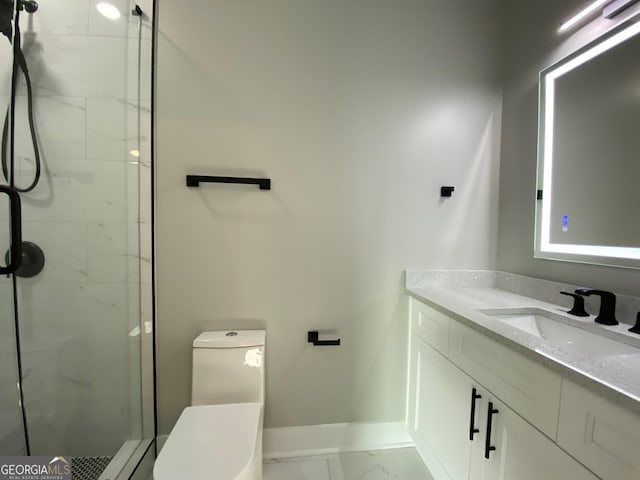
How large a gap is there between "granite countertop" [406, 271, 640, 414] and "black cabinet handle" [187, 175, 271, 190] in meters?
0.97

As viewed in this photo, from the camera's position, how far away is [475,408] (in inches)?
40.3

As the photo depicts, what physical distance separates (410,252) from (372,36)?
1.25 meters

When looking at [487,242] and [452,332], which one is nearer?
[452,332]

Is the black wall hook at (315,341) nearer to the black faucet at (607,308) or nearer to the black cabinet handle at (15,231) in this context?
the black faucet at (607,308)

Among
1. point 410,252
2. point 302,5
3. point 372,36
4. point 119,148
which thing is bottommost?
point 410,252

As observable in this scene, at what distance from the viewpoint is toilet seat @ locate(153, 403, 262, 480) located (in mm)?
876

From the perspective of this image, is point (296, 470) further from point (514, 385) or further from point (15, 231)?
point (15, 231)

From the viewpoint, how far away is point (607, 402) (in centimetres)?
60

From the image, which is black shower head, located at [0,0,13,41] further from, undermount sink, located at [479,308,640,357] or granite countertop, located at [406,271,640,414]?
undermount sink, located at [479,308,640,357]

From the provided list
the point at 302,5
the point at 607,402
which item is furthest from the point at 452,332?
the point at 302,5

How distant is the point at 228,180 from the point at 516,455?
62.7 inches

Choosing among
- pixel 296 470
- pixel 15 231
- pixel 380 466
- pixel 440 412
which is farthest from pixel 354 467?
pixel 15 231

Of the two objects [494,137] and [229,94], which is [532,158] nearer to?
[494,137]

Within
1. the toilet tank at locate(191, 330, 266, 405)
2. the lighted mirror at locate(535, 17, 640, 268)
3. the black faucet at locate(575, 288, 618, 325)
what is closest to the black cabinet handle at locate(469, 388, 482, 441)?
the black faucet at locate(575, 288, 618, 325)
